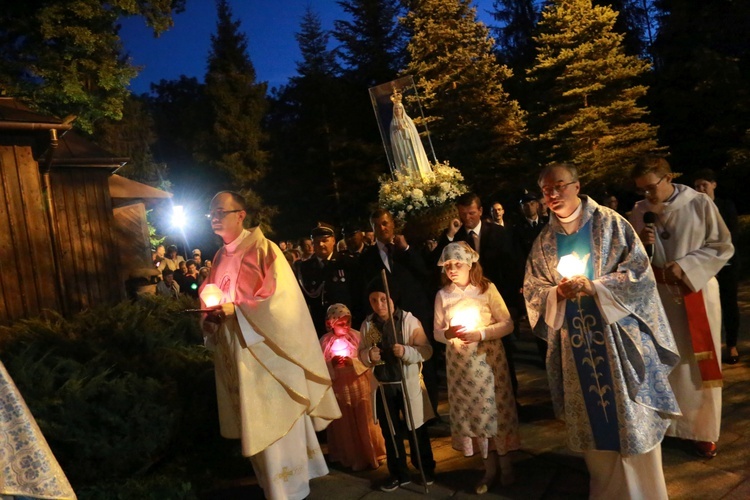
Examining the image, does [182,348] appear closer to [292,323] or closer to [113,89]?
[292,323]

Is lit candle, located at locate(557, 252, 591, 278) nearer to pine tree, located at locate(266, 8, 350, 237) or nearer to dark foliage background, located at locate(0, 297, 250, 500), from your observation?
dark foliage background, located at locate(0, 297, 250, 500)

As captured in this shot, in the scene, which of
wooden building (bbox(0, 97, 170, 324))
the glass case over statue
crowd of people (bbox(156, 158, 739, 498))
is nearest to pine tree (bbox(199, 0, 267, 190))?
the glass case over statue

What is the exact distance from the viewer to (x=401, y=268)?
6074 mm

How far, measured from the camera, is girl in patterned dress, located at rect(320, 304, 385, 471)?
5.41m

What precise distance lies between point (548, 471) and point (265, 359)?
2283 mm

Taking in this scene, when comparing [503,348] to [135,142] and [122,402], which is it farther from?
[135,142]

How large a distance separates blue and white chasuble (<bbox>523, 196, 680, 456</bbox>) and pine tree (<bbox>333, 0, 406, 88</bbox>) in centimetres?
3188

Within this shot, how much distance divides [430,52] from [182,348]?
902 inches

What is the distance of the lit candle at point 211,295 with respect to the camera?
450cm

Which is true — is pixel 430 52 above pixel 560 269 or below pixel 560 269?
above

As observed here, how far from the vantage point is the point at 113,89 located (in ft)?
34.3

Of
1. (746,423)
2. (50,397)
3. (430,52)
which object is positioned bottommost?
(746,423)

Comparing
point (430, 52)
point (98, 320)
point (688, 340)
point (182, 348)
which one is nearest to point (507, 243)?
point (688, 340)

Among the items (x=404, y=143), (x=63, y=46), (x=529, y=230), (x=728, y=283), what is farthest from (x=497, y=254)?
(x=404, y=143)
